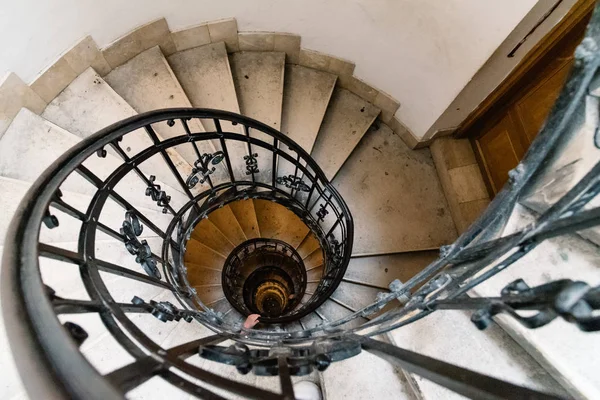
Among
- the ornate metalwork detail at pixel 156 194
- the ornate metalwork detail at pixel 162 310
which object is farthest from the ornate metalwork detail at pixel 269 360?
the ornate metalwork detail at pixel 156 194

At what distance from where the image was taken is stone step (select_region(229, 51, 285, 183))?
3.92 metres

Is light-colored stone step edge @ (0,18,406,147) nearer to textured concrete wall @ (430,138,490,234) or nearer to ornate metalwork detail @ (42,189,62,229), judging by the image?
textured concrete wall @ (430,138,490,234)

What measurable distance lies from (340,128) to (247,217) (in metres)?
2.02

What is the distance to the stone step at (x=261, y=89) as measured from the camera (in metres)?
3.92

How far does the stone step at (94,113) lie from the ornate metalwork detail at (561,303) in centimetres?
295

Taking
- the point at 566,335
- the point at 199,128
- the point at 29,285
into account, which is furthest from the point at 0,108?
the point at 566,335

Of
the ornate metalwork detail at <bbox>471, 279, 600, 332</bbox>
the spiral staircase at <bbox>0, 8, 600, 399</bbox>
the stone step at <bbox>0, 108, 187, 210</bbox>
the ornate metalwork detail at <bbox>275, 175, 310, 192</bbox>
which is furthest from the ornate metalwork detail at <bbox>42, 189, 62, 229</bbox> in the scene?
the ornate metalwork detail at <bbox>275, 175, 310, 192</bbox>

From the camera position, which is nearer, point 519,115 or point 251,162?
point 251,162

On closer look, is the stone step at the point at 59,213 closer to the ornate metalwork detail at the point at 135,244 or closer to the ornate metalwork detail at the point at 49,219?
the ornate metalwork detail at the point at 135,244

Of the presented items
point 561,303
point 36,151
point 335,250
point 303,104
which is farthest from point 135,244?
point 303,104

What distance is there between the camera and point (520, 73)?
3.23 m

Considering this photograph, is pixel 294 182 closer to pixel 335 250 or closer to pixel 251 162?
pixel 251 162

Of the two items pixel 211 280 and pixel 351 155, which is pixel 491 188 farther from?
pixel 211 280

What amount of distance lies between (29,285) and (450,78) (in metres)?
3.64
